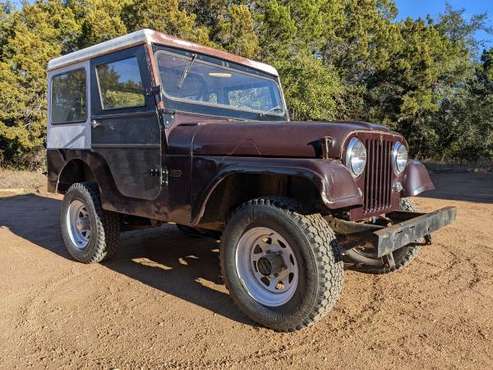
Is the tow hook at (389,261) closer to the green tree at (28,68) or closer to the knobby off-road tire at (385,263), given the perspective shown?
the knobby off-road tire at (385,263)

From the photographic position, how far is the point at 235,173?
11.1 feet

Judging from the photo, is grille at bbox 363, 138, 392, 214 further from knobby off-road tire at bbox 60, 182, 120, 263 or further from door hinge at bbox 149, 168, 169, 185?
knobby off-road tire at bbox 60, 182, 120, 263

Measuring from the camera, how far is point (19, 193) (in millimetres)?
11297

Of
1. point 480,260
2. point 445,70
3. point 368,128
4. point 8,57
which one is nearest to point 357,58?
point 445,70

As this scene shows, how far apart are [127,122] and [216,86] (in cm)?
92

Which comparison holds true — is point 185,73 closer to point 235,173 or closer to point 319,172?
point 235,173

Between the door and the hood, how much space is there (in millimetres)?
317

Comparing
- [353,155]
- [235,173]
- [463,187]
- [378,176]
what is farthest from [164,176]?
[463,187]

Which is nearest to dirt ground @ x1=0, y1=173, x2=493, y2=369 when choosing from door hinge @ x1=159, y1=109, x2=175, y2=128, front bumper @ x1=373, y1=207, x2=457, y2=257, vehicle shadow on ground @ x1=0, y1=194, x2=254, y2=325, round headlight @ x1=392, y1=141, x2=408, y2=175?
vehicle shadow on ground @ x1=0, y1=194, x2=254, y2=325

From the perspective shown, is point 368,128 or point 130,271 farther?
point 130,271

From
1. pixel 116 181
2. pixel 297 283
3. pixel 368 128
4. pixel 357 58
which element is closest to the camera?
pixel 297 283

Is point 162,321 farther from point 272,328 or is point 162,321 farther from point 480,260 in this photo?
point 480,260

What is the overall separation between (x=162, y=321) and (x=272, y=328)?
2.81 feet

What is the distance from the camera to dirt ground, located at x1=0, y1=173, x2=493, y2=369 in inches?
Result: 114
